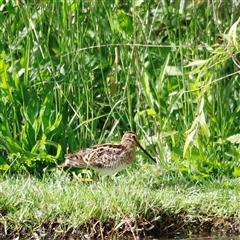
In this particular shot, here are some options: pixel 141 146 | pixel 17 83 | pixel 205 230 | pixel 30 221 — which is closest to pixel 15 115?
pixel 17 83

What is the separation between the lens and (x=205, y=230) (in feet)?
21.8

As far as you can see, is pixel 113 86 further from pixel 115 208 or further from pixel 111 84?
pixel 115 208

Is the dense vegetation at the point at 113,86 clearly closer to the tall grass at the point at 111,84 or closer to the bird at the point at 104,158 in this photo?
the tall grass at the point at 111,84

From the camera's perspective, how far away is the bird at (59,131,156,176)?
24.5ft

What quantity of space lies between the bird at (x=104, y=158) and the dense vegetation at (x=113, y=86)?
1.03 ft

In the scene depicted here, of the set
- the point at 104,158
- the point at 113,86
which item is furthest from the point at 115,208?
the point at 113,86

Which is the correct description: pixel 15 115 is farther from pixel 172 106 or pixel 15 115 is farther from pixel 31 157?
pixel 172 106

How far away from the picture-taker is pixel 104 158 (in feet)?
24.5

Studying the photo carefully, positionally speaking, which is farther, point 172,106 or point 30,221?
point 172,106

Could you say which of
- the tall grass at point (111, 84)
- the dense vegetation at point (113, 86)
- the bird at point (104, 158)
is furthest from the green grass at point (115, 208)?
the tall grass at point (111, 84)

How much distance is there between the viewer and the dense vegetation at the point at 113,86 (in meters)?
7.79

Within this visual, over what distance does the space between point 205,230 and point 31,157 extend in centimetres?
200

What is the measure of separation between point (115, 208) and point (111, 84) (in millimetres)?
2297

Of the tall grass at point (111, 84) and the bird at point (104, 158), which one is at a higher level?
the tall grass at point (111, 84)
